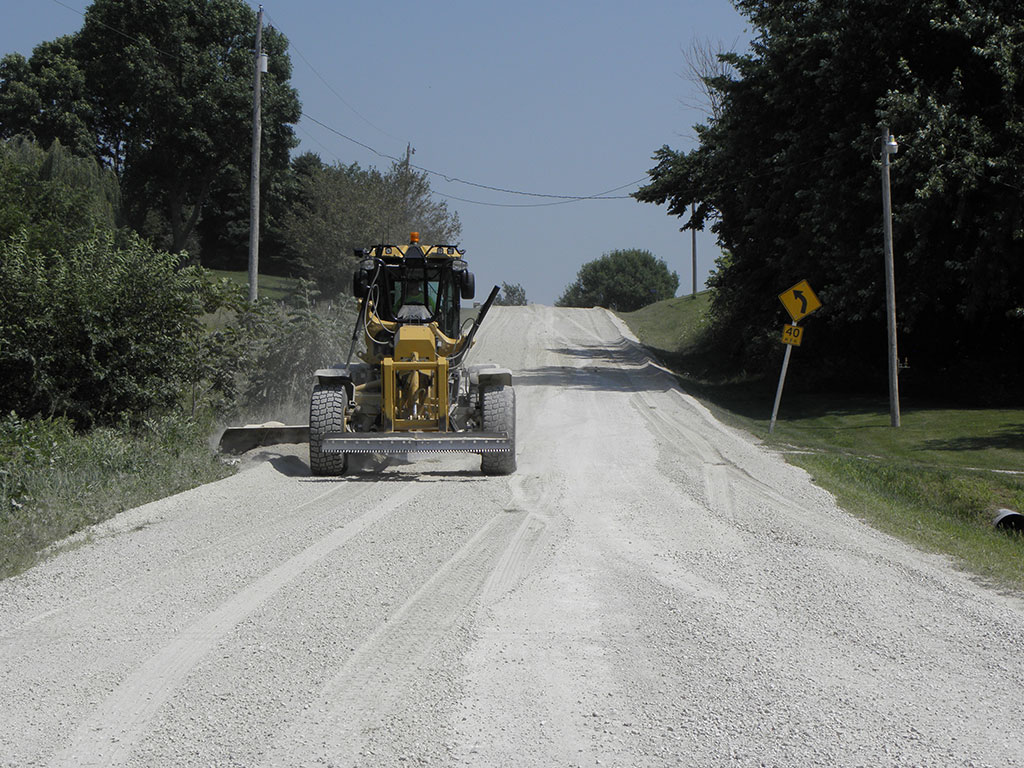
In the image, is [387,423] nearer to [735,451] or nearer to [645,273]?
[735,451]

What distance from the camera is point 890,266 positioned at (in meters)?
23.2

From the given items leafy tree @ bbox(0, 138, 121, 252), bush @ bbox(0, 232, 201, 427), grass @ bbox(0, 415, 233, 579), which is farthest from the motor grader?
leafy tree @ bbox(0, 138, 121, 252)

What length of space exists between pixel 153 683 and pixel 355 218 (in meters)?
42.9

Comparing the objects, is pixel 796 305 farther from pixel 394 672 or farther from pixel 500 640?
Result: pixel 394 672

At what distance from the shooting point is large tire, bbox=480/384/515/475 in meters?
12.9

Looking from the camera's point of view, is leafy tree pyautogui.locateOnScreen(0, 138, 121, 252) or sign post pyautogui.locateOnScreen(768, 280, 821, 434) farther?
leafy tree pyautogui.locateOnScreen(0, 138, 121, 252)

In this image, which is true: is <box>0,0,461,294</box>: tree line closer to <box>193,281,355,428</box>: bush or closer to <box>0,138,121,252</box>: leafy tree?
<box>0,138,121,252</box>: leafy tree

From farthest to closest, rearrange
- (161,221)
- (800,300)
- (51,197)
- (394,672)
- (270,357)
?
(161,221), (51,197), (270,357), (800,300), (394,672)

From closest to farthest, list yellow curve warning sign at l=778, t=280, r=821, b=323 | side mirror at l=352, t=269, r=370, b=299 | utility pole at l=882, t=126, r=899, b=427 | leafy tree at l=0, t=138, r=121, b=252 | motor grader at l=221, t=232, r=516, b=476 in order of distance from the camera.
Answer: motor grader at l=221, t=232, r=516, b=476
side mirror at l=352, t=269, r=370, b=299
yellow curve warning sign at l=778, t=280, r=821, b=323
leafy tree at l=0, t=138, r=121, b=252
utility pole at l=882, t=126, r=899, b=427

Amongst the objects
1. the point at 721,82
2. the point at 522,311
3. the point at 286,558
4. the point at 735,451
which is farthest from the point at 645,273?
the point at 286,558

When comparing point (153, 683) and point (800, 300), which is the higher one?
point (800, 300)

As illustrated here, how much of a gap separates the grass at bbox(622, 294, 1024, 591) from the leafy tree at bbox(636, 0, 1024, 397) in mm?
2496

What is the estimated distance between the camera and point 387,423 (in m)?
12.7

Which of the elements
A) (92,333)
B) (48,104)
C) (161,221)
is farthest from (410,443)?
(161,221)
